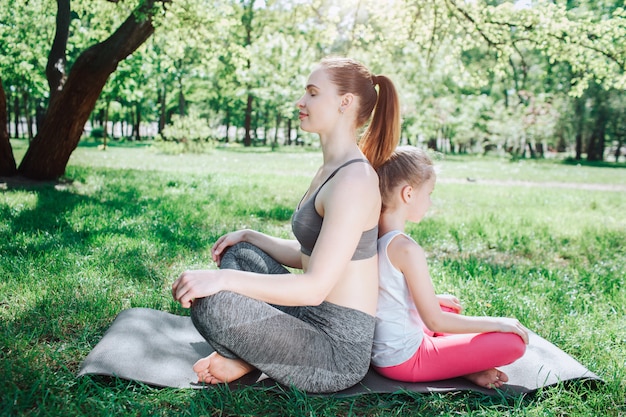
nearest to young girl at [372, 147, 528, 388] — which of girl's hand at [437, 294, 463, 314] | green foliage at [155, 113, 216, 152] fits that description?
girl's hand at [437, 294, 463, 314]

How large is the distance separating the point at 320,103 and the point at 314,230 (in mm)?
614

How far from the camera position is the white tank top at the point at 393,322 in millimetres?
2750

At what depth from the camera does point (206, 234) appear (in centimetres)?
617

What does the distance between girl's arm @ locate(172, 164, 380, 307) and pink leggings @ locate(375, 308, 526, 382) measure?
841 mm

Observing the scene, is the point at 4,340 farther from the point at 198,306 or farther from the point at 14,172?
the point at 14,172

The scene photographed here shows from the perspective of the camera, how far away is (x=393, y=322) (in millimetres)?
2779

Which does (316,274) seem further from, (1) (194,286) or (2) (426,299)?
(2) (426,299)

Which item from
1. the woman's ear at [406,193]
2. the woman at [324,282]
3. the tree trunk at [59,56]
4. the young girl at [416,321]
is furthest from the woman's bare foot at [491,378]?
the tree trunk at [59,56]

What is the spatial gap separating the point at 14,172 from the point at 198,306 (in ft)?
28.1

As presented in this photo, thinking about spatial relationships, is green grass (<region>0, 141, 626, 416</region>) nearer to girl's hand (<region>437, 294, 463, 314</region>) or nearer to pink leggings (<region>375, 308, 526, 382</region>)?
pink leggings (<region>375, 308, 526, 382</region>)

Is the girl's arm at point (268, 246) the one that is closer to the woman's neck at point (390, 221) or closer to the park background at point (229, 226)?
the woman's neck at point (390, 221)

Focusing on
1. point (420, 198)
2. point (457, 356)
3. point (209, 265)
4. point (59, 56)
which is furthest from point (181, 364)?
point (59, 56)

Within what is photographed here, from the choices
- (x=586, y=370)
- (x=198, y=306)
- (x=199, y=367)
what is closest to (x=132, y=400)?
(x=199, y=367)

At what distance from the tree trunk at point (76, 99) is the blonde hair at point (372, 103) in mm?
7354
